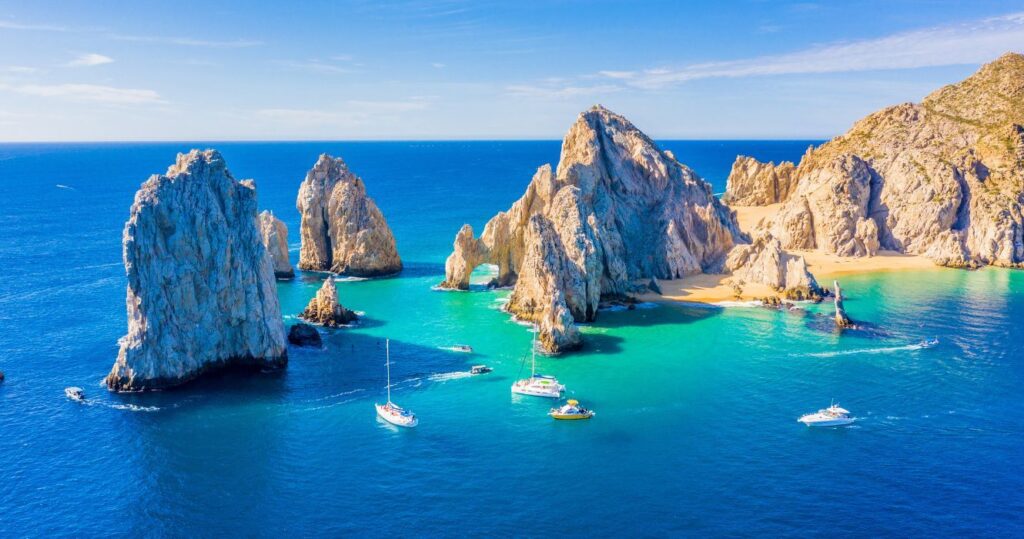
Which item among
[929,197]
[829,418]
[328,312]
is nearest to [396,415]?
[328,312]

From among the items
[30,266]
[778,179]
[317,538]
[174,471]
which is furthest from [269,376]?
[778,179]

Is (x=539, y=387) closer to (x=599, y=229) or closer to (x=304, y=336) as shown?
(x=304, y=336)

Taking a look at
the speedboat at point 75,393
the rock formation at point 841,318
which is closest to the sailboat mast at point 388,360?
the speedboat at point 75,393

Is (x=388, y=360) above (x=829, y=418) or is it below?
above

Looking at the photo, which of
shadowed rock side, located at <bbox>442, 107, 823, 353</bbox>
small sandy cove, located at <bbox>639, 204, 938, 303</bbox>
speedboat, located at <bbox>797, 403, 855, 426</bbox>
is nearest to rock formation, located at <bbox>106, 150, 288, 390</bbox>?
shadowed rock side, located at <bbox>442, 107, 823, 353</bbox>

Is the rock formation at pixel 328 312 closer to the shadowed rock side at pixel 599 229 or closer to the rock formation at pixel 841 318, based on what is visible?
the shadowed rock side at pixel 599 229

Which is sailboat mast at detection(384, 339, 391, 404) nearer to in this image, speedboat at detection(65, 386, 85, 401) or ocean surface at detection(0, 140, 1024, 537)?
ocean surface at detection(0, 140, 1024, 537)
